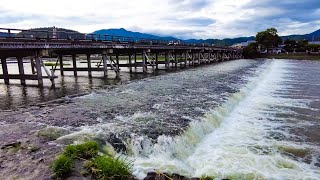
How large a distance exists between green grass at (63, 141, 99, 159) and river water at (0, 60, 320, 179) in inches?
43.7

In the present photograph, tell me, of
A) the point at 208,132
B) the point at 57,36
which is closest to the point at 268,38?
the point at 57,36

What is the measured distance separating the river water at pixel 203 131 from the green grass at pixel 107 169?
85 cm

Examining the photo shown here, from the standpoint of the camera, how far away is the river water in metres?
9.12

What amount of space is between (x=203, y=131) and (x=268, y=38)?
404ft

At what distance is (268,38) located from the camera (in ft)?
404

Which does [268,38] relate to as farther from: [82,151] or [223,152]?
[82,151]

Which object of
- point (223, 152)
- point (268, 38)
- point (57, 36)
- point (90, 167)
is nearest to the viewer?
point (90, 167)

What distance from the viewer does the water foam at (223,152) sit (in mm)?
8742

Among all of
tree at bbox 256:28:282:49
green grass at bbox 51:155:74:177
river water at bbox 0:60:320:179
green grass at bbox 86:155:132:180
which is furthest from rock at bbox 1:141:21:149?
tree at bbox 256:28:282:49

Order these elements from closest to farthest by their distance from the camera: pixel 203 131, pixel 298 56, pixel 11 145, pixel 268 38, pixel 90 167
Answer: pixel 90 167 < pixel 11 145 < pixel 203 131 < pixel 298 56 < pixel 268 38

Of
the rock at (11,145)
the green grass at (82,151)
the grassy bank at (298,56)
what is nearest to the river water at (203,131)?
the green grass at (82,151)

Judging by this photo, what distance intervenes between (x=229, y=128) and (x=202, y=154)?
3.92m

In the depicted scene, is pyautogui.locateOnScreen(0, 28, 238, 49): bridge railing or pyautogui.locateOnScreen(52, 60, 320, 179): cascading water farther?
pyautogui.locateOnScreen(0, 28, 238, 49): bridge railing

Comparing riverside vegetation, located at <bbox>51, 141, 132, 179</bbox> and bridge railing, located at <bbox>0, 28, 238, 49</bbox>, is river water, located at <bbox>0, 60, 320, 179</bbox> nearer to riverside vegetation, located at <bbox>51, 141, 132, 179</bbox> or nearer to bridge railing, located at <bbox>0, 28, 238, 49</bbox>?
riverside vegetation, located at <bbox>51, 141, 132, 179</bbox>
